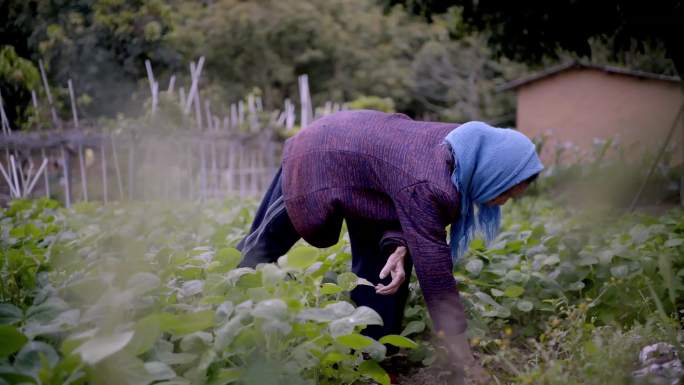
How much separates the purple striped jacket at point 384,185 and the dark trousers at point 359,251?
0.10 m

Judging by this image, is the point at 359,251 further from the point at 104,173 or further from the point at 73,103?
the point at 104,173

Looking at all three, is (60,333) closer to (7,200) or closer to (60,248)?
(60,248)

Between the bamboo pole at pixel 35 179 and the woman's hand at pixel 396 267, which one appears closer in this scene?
the woman's hand at pixel 396 267

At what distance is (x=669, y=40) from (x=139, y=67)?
326 centimetres

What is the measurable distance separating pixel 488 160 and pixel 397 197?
282 mm

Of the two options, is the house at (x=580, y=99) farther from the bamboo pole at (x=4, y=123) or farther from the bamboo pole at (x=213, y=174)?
the bamboo pole at (x=4, y=123)

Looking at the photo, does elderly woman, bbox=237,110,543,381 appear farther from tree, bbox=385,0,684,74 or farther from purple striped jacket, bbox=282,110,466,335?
tree, bbox=385,0,684,74

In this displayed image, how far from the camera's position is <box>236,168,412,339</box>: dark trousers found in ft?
6.99

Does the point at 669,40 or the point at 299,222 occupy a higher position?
the point at 669,40

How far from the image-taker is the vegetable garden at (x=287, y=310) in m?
1.23

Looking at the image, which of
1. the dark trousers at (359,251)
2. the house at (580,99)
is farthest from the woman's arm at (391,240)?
the house at (580,99)

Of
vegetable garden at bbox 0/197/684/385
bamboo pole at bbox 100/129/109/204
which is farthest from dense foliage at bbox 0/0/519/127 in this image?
vegetable garden at bbox 0/197/684/385

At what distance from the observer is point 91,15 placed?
127 inches

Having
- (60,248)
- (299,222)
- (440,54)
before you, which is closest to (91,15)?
(60,248)
